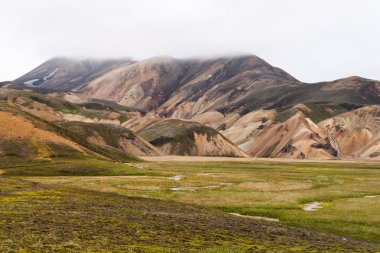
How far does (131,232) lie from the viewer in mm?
36312

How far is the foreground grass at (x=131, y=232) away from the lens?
29938 mm

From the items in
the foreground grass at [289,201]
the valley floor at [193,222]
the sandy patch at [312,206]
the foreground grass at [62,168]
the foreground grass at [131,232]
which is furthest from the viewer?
the foreground grass at [62,168]

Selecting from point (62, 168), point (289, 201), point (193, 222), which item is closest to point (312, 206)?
point (289, 201)

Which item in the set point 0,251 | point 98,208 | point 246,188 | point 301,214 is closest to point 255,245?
point 0,251

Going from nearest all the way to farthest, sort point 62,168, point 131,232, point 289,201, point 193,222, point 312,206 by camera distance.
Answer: point 131,232 → point 193,222 → point 312,206 → point 289,201 → point 62,168

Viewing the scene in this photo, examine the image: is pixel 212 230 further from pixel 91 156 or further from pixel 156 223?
pixel 91 156

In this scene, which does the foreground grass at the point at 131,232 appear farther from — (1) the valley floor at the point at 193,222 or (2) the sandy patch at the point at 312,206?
(2) the sandy patch at the point at 312,206

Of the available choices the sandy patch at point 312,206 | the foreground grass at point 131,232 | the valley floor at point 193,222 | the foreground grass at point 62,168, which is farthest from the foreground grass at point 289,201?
the foreground grass at point 62,168

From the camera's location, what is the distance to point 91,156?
16600cm

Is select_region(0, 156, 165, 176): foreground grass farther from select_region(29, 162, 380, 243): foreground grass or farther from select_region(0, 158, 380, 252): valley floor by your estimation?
select_region(0, 158, 380, 252): valley floor

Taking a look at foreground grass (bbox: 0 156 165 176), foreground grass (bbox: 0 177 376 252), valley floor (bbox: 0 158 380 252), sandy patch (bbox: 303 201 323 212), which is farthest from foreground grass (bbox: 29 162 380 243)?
foreground grass (bbox: 0 156 165 176)

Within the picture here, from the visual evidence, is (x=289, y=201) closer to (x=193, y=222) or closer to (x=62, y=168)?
(x=193, y=222)

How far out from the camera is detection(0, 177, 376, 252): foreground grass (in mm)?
29938

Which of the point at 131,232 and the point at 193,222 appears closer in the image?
the point at 131,232
